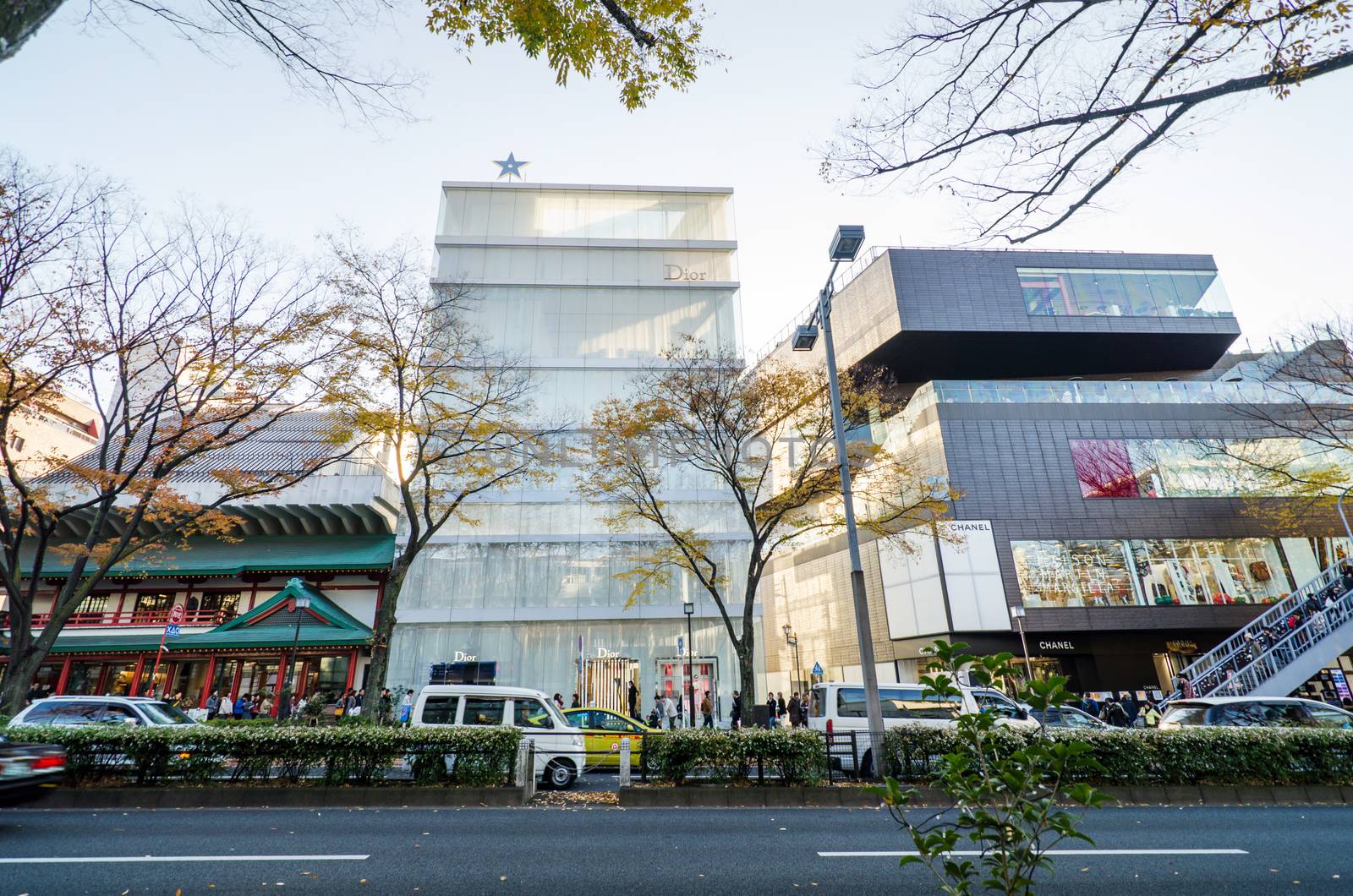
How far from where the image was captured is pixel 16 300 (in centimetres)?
1290

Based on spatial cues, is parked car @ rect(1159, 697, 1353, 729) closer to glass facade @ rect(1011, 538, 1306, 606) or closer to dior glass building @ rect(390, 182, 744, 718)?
glass facade @ rect(1011, 538, 1306, 606)

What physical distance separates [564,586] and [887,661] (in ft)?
56.2

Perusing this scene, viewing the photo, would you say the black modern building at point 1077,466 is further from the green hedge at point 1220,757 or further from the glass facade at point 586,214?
the green hedge at point 1220,757

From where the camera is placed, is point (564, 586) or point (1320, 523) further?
point (1320, 523)

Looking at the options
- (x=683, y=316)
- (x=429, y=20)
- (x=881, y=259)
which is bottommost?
(x=429, y=20)

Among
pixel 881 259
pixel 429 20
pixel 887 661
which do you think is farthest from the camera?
pixel 881 259

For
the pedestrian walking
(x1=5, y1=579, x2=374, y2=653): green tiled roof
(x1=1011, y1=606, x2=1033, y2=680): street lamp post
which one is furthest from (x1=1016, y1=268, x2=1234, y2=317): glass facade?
(x1=5, y1=579, x2=374, y2=653): green tiled roof

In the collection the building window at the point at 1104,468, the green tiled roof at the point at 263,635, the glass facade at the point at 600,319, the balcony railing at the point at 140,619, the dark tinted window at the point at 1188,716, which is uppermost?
the glass facade at the point at 600,319

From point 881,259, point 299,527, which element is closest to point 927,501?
point 881,259

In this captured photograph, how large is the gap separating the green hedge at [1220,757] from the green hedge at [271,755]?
7.48m

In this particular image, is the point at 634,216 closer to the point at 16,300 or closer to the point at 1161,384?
the point at 16,300

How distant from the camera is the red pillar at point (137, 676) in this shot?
24.3m

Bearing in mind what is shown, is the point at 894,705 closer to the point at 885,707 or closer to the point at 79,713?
the point at 885,707

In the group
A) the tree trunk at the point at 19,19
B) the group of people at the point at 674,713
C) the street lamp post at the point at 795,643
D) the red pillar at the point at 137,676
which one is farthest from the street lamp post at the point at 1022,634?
the red pillar at the point at 137,676
